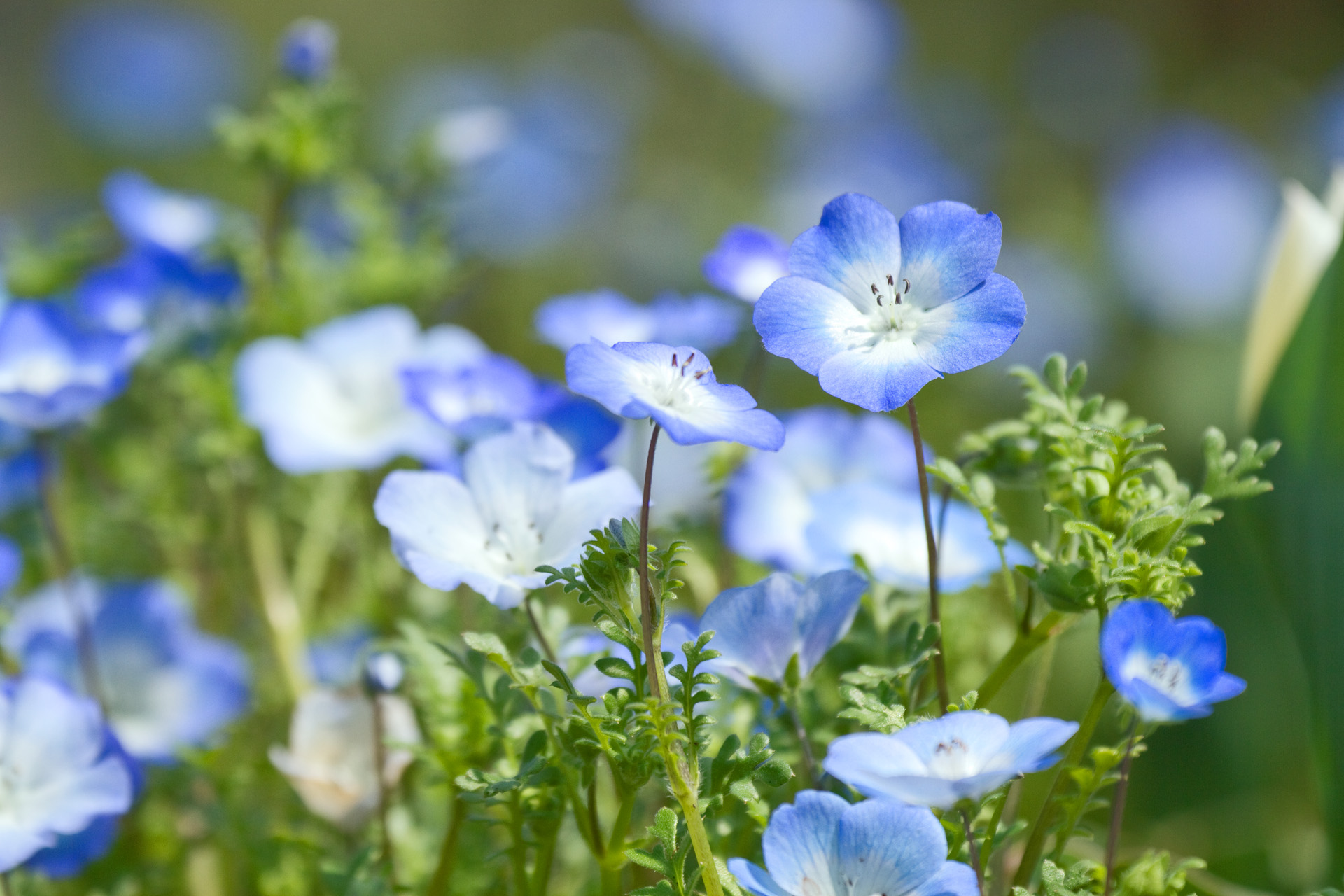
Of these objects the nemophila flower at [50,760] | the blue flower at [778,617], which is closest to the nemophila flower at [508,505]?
the blue flower at [778,617]

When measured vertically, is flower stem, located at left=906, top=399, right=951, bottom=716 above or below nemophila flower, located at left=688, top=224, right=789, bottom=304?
below

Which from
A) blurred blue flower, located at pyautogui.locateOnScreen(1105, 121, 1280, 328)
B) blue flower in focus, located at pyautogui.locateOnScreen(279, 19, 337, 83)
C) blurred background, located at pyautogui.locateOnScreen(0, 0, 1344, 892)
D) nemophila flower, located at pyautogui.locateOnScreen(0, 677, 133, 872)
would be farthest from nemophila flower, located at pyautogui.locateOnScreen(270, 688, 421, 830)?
blurred blue flower, located at pyautogui.locateOnScreen(1105, 121, 1280, 328)

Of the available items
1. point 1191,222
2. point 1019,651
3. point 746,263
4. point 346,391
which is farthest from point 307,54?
point 1191,222

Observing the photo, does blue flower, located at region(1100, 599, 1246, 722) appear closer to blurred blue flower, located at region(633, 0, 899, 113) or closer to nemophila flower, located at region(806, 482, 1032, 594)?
nemophila flower, located at region(806, 482, 1032, 594)

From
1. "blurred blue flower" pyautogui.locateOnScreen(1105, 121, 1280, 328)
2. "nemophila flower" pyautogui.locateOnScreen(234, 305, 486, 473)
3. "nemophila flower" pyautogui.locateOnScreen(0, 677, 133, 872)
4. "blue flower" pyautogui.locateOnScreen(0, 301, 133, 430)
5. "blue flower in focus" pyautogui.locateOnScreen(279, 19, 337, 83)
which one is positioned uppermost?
"blue flower in focus" pyautogui.locateOnScreen(279, 19, 337, 83)

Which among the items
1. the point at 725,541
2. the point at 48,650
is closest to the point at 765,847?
the point at 725,541

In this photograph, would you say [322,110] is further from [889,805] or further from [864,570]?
[889,805]

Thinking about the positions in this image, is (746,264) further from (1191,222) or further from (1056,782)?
(1191,222)
